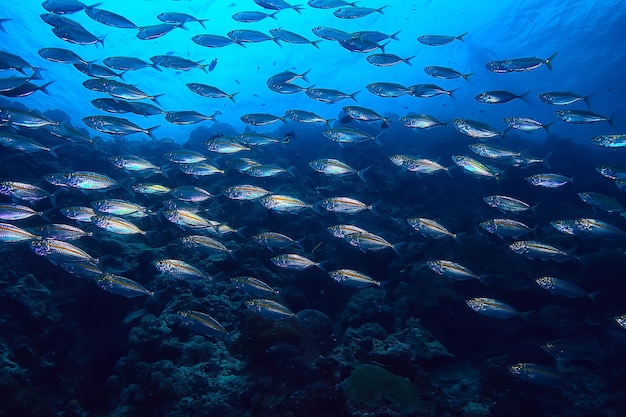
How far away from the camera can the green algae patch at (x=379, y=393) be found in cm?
414

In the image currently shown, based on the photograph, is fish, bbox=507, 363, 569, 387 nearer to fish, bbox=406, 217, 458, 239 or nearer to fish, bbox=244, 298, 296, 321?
fish, bbox=406, 217, 458, 239

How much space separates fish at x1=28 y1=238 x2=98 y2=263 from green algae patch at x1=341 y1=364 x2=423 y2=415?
505cm

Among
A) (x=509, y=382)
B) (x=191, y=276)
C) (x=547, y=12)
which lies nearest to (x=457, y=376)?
(x=509, y=382)

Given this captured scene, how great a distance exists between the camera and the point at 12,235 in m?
5.60

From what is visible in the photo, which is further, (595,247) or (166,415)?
(595,247)

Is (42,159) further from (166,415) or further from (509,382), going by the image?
(509,382)

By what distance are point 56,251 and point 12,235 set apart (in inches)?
30.6

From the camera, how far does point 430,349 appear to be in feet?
21.2

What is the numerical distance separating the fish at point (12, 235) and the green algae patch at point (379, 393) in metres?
5.90

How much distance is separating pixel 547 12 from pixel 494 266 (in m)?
35.7

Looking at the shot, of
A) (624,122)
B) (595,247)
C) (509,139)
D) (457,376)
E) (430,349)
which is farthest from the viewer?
(624,122)

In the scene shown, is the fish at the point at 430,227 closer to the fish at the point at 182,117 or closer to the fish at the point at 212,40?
the fish at the point at 182,117

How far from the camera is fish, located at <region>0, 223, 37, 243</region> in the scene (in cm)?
554

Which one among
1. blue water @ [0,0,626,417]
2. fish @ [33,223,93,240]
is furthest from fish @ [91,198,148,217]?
fish @ [33,223,93,240]
